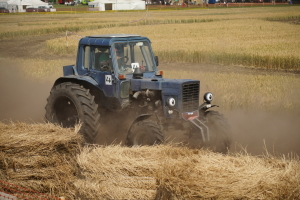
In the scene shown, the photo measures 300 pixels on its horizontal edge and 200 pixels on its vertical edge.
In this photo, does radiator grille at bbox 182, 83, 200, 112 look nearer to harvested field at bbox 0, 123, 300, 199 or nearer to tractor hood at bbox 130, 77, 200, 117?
tractor hood at bbox 130, 77, 200, 117

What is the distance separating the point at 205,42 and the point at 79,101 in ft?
60.0

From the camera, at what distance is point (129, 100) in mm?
8570

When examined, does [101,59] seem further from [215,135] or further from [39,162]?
[39,162]

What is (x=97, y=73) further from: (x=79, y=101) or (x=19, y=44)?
(x=19, y=44)

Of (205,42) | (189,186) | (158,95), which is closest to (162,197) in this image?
(189,186)

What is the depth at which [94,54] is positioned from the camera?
9.02m

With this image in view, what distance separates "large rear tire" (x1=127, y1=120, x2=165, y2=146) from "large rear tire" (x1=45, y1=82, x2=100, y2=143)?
100 centimetres

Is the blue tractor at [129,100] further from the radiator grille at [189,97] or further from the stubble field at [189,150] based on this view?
the stubble field at [189,150]

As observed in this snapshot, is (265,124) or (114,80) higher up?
(114,80)

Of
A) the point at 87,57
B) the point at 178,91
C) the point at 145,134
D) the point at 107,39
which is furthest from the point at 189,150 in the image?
the point at 87,57

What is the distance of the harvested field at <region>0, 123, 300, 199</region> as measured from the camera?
14.6ft

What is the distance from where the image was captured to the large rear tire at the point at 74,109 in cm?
826

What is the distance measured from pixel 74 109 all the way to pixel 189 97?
250 centimetres

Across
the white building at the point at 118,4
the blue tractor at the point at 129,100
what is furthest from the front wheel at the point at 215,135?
the white building at the point at 118,4
